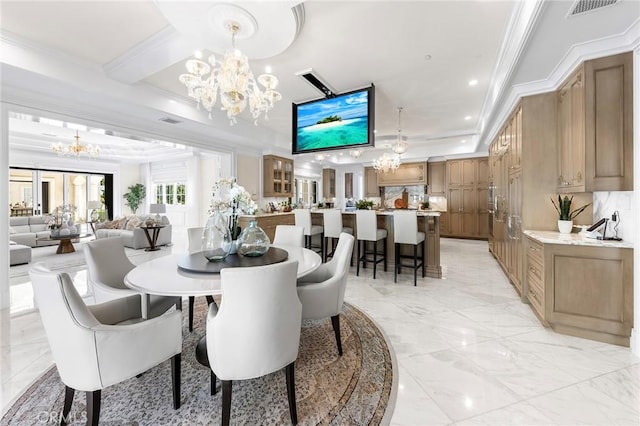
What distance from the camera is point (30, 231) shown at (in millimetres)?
6895

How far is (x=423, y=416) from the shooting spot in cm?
162

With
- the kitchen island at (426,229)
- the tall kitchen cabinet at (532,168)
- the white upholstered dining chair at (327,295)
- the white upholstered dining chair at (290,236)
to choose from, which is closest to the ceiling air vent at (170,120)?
the kitchen island at (426,229)

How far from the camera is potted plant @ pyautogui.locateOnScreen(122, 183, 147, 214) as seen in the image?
32.5 ft

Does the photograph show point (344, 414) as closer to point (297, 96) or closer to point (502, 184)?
point (297, 96)

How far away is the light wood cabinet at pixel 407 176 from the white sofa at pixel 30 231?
30.9ft

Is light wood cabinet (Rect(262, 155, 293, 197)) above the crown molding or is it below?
below

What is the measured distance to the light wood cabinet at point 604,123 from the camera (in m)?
2.40

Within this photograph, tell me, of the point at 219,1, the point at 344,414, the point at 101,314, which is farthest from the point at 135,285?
the point at 219,1

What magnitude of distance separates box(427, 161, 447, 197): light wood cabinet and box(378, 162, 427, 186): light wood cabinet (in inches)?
8.8

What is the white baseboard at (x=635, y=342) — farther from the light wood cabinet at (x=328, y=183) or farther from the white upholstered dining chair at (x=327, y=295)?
the light wood cabinet at (x=328, y=183)

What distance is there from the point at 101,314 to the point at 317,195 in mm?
8800

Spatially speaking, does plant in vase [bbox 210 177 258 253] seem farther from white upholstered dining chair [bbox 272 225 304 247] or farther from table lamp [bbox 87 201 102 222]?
table lamp [bbox 87 201 102 222]

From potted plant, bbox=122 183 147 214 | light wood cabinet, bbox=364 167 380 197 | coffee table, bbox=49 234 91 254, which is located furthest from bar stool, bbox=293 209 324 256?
potted plant, bbox=122 183 147 214

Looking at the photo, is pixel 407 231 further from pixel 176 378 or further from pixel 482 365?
pixel 176 378
